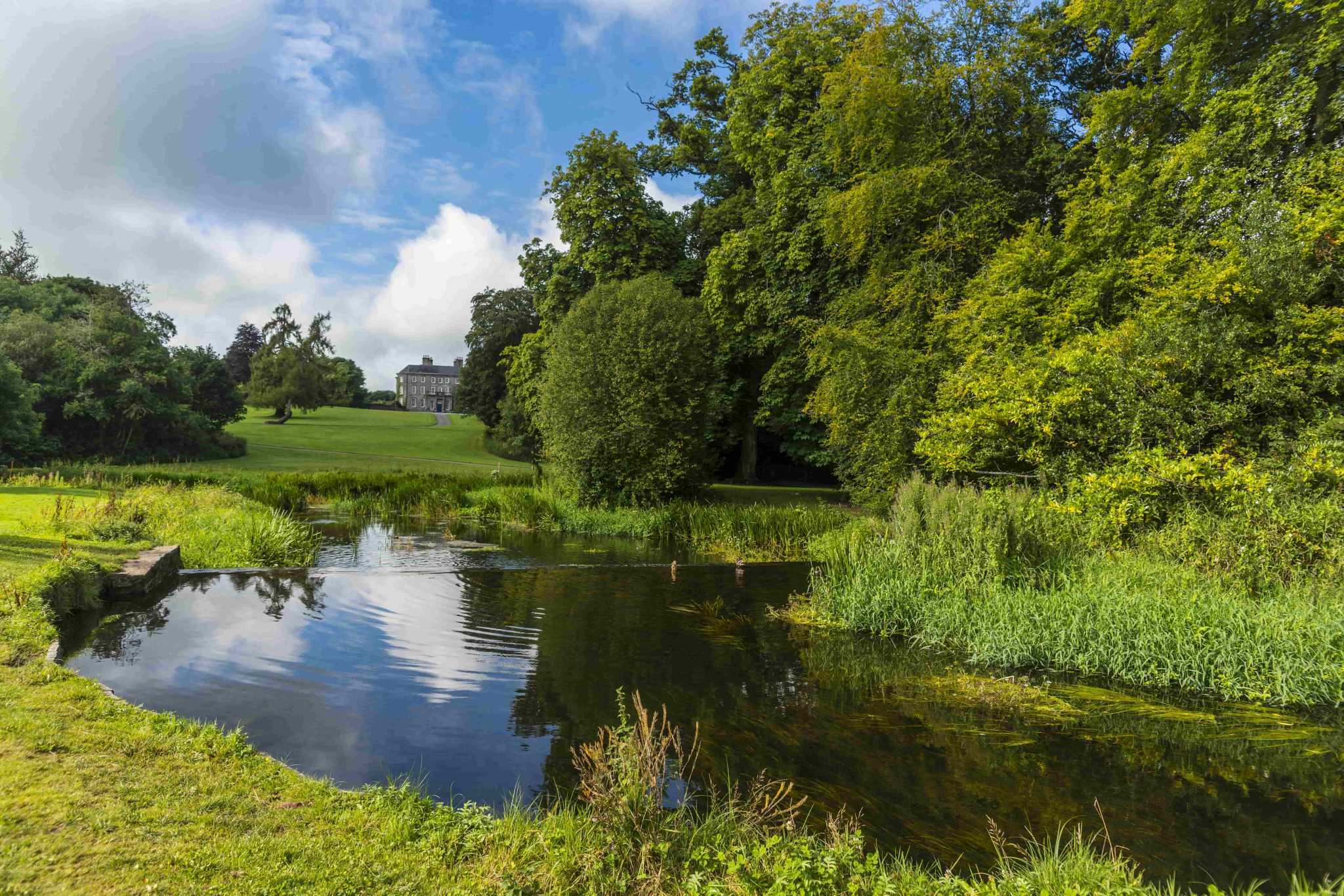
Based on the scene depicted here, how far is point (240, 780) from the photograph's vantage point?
4.38m

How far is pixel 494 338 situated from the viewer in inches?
1588

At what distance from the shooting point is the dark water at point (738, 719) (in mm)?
4984

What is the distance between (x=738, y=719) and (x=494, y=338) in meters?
36.5

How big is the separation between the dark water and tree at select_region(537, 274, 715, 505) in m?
9.23

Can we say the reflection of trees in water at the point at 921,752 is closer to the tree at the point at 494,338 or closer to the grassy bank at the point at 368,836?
the grassy bank at the point at 368,836

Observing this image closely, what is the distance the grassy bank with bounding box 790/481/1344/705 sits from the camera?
7465mm

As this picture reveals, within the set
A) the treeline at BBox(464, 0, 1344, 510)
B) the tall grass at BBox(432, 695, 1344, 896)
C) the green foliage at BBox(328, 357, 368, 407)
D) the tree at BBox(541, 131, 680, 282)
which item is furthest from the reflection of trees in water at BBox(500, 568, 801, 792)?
the green foliage at BBox(328, 357, 368, 407)

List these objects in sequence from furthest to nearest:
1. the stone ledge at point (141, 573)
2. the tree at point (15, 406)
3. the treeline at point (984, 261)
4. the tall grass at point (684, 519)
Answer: the tree at point (15, 406)
the tall grass at point (684, 519)
the treeline at point (984, 261)
the stone ledge at point (141, 573)

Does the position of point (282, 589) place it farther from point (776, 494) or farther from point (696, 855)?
point (776, 494)

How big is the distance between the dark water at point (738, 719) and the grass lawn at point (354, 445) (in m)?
26.6

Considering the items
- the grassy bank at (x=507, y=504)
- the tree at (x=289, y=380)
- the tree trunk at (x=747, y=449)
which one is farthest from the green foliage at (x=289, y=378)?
the tree trunk at (x=747, y=449)

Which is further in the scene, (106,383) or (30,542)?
(106,383)

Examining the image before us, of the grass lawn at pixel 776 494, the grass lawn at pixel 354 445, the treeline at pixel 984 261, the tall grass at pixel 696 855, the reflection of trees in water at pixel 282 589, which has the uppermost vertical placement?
the treeline at pixel 984 261

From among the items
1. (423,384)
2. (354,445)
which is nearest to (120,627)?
(354,445)
